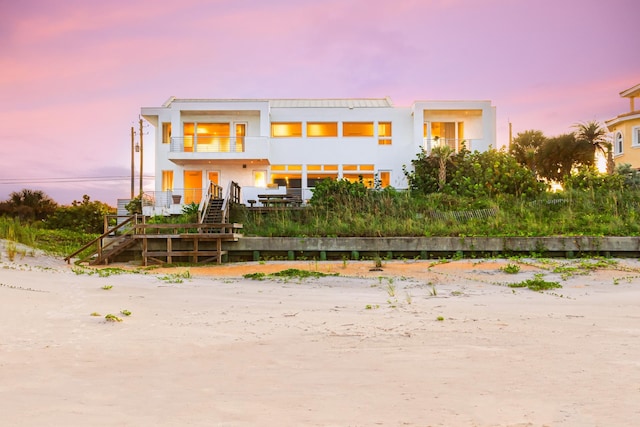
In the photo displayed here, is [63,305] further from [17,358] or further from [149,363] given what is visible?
[149,363]

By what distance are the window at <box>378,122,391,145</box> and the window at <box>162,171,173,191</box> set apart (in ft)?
38.3

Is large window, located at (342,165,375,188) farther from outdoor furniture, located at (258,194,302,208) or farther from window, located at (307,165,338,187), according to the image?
outdoor furniture, located at (258,194,302,208)

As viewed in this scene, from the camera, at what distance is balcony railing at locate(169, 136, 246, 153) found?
92.7 feet

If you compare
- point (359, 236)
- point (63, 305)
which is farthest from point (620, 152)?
point (63, 305)

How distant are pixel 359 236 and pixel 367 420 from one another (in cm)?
1400

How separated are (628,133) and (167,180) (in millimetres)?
28712

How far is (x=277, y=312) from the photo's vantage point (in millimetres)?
7773

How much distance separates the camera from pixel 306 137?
2992 centimetres

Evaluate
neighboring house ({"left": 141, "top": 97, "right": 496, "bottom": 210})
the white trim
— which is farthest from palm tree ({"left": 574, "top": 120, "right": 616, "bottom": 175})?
neighboring house ({"left": 141, "top": 97, "right": 496, "bottom": 210})

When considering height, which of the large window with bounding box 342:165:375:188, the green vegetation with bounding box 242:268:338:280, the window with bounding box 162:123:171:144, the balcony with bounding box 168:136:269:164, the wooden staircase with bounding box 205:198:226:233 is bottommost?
the green vegetation with bounding box 242:268:338:280

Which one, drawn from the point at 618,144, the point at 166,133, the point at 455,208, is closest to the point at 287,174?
the point at 166,133

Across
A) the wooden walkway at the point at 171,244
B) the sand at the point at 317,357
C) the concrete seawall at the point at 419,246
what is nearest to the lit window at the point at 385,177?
the wooden walkway at the point at 171,244

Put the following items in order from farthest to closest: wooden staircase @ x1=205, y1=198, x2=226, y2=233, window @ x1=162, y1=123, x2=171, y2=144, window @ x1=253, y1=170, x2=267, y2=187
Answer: window @ x1=162, y1=123, x2=171, y2=144, window @ x1=253, y1=170, x2=267, y2=187, wooden staircase @ x1=205, y1=198, x2=226, y2=233

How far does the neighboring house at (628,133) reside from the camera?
112 feet
